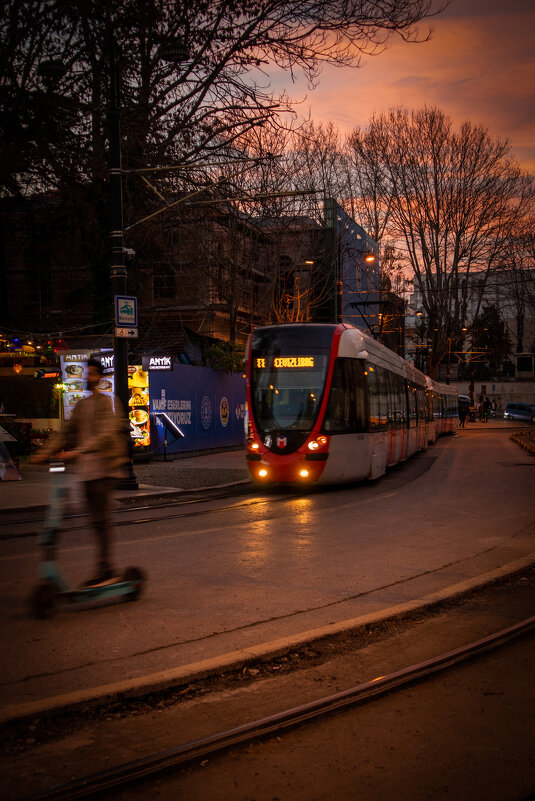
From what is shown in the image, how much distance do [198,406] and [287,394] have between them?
11690 millimetres

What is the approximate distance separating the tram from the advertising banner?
344 inches

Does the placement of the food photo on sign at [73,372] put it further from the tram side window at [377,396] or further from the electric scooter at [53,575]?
the electric scooter at [53,575]

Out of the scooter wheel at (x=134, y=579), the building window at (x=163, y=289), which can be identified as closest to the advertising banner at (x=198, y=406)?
the building window at (x=163, y=289)

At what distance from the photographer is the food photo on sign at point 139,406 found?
2208 cm

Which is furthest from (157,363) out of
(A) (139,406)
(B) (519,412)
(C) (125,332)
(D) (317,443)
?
(B) (519,412)

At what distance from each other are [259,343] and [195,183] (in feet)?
31.2

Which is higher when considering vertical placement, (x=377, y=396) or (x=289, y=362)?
(x=289, y=362)

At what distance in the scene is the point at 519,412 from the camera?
64.0 metres

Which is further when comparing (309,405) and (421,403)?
(421,403)

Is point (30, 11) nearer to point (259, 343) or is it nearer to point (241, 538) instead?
point (259, 343)

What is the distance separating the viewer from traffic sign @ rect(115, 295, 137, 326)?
15.1 meters

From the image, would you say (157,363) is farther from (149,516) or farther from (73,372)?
(149,516)

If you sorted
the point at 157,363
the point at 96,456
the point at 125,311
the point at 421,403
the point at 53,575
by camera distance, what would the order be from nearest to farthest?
the point at 53,575 < the point at 96,456 < the point at 125,311 < the point at 157,363 < the point at 421,403

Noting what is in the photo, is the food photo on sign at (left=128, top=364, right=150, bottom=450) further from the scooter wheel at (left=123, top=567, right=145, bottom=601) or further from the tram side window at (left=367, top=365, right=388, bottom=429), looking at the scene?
the scooter wheel at (left=123, top=567, right=145, bottom=601)
